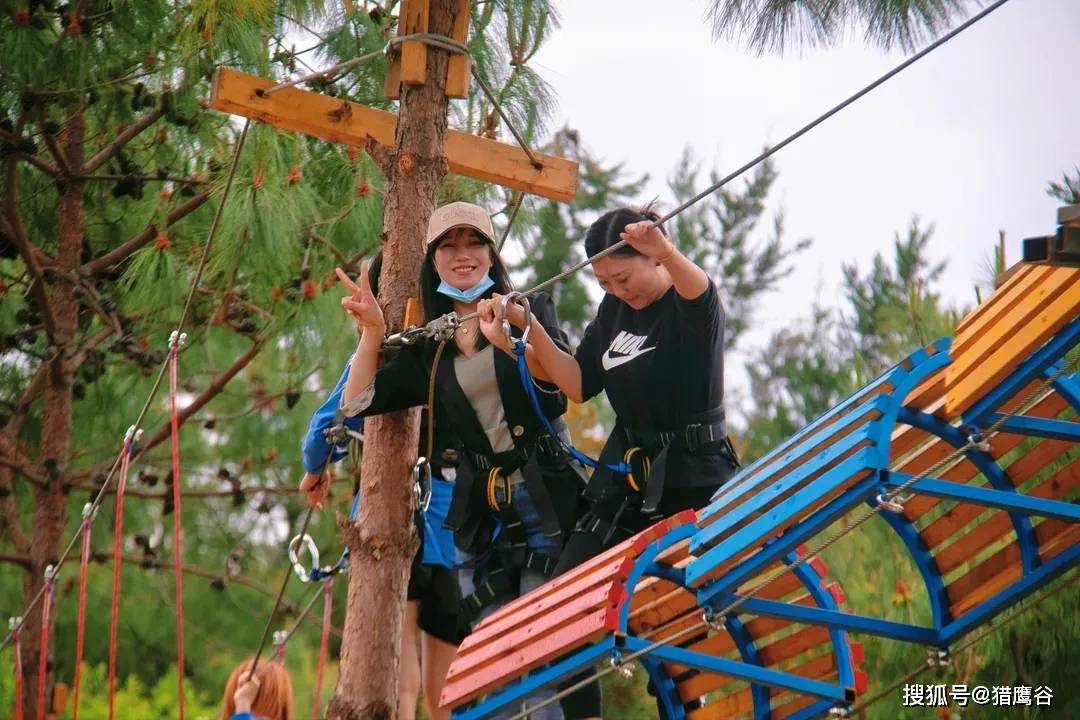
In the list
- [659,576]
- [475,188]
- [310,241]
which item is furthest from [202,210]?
[659,576]

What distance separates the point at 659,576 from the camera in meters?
4.37

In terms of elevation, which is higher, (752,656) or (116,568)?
(116,568)

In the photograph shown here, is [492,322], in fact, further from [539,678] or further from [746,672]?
[746,672]

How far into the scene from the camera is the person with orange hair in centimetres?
459

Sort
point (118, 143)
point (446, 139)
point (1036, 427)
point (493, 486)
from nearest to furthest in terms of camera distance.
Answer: point (1036, 427)
point (493, 486)
point (446, 139)
point (118, 143)

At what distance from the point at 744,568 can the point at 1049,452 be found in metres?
0.89

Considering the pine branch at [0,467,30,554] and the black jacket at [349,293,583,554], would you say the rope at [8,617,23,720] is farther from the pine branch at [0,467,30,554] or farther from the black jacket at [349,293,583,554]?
the black jacket at [349,293,583,554]

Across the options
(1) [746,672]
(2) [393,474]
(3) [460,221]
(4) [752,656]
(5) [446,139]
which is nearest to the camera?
(1) [746,672]

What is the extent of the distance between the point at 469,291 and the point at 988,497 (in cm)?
164

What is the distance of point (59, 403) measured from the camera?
24.9 ft

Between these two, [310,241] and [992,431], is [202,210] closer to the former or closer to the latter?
[310,241]

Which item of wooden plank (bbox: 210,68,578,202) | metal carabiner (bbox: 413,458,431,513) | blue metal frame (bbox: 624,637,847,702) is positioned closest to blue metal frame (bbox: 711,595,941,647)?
blue metal frame (bbox: 624,637,847,702)

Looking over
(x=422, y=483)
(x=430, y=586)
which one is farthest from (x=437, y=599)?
(x=422, y=483)

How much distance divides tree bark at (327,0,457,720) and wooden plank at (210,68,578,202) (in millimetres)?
236
